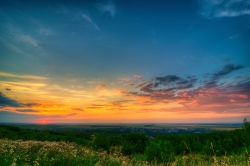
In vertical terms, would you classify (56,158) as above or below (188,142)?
above

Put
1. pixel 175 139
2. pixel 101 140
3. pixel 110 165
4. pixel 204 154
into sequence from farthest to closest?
pixel 175 139 → pixel 101 140 → pixel 204 154 → pixel 110 165

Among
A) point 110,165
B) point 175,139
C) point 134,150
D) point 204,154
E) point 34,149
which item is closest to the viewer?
point 110,165

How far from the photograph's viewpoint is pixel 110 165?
6.25 meters

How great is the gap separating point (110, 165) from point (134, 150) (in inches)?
648

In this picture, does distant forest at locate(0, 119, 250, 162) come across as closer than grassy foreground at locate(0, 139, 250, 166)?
No

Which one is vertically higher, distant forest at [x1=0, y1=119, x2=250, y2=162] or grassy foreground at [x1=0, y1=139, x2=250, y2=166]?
grassy foreground at [x1=0, y1=139, x2=250, y2=166]

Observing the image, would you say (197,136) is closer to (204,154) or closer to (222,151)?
(222,151)

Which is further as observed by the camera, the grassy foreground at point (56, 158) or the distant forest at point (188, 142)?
the distant forest at point (188, 142)

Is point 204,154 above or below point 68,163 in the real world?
below

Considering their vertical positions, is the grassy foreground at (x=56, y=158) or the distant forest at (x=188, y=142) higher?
the grassy foreground at (x=56, y=158)

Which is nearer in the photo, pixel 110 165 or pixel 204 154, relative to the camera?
pixel 110 165

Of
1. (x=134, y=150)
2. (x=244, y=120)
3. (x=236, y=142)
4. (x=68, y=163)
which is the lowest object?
(x=134, y=150)

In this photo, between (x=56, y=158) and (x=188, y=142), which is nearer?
(x=56, y=158)

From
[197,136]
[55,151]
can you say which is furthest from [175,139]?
[55,151]
